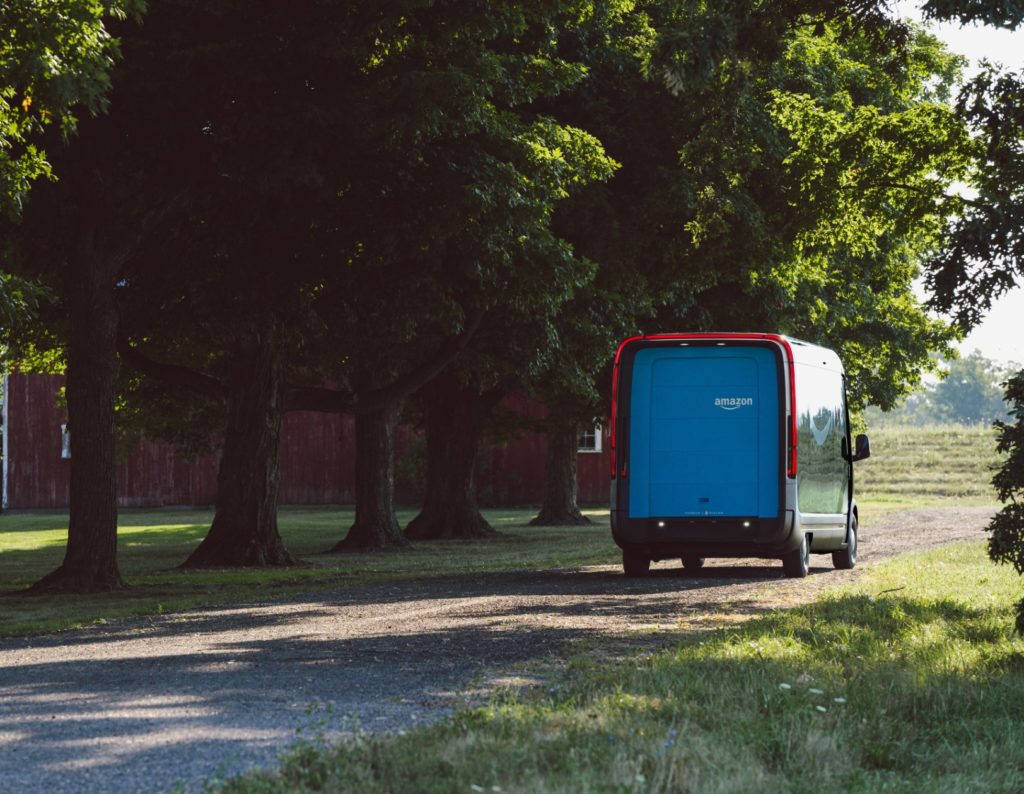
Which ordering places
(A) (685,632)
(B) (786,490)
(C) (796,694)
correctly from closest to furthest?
(C) (796,694), (A) (685,632), (B) (786,490)

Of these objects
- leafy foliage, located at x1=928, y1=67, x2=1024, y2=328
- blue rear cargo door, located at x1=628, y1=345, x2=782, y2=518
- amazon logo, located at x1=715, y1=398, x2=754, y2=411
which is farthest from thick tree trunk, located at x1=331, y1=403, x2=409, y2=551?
leafy foliage, located at x1=928, y1=67, x2=1024, y2=328

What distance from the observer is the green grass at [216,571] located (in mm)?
15609

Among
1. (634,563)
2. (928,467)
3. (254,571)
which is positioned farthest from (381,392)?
(928,467)

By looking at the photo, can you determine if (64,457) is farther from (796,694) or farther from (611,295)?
(796,694)

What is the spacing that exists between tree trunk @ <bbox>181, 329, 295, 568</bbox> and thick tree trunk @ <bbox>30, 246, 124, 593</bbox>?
4.97 m

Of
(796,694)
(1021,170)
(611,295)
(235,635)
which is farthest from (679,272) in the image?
(796,694)

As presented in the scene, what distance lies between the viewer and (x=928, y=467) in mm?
69875

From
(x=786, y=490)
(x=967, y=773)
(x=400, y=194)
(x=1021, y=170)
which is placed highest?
(x=400, y=194)

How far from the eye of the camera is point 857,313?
3409cm

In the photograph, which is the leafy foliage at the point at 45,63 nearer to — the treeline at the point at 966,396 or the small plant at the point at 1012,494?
the small plant at the point at 1012,494

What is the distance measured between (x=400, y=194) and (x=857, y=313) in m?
18.0

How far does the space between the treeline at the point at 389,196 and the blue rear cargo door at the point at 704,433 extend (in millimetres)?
2874

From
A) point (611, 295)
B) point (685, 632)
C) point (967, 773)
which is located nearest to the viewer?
point (967, 773)

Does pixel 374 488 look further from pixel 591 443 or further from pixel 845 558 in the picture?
pixel 591 443
